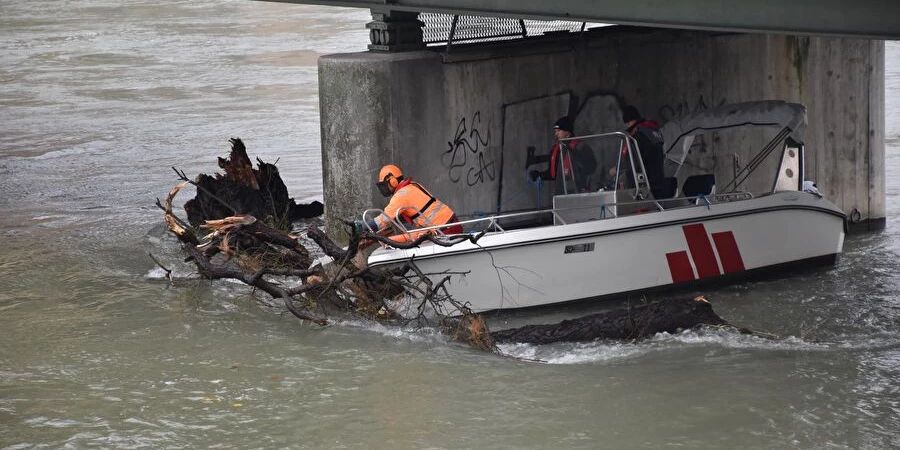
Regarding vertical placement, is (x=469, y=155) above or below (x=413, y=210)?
above

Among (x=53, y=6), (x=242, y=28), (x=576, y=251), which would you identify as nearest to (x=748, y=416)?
(x=576, y=251)

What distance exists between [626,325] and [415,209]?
7.94ft

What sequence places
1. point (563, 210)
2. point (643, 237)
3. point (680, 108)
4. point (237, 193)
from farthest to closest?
point (680, 108), point (237, 193), point (563, 210), point (643, 237)

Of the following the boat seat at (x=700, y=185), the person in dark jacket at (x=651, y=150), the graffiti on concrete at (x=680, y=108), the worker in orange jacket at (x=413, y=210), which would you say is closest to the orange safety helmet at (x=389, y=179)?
the worker in orange jacket at (x=413, y=210)

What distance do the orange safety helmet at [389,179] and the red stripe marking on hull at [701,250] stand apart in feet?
10.1

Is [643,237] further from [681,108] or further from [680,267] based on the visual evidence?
[681,108]

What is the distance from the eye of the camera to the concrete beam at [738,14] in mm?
9148

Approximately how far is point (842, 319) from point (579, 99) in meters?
4.77

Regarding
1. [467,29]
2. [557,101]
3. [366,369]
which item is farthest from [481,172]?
[366,369]

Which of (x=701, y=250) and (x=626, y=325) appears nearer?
(x=626, y=325)

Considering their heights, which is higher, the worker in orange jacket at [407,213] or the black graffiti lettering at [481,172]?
the black graffiti lettering at [481,172]

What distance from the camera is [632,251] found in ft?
42.8

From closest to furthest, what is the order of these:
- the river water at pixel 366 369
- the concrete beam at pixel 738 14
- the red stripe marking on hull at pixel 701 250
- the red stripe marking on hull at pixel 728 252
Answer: the concrete beam at pixel 738 14 → the river water at pixel 366 369 → the red stripe marking on hull at pixel 701 250 → the red stripe marking on hull at pixel 728 252

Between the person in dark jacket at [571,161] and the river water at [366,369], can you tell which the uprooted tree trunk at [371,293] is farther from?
the person in dark jacket at [571,161]
